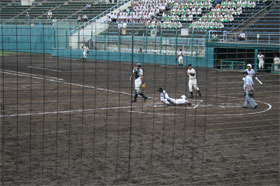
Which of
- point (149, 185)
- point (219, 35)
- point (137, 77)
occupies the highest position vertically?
point (219, 35)

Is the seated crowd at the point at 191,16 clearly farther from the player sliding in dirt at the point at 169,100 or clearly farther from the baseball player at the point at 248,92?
the baseball player at the point at 248,92

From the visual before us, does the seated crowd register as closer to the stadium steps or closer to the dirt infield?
the stadium steps

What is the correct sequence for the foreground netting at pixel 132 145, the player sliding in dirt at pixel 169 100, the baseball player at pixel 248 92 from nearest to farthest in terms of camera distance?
the foreground netting at pixel 132 145
the baseball player at pixel 248 92
the player sliding in dirt at pixel 169 100

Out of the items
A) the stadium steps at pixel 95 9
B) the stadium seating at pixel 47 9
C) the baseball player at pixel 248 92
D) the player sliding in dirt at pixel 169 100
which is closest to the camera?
the baseball player at pixel 248 92

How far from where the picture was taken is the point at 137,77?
17859 mm

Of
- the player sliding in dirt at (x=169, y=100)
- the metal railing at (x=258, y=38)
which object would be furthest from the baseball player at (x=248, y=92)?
the metal railing at (x=258, y=38)

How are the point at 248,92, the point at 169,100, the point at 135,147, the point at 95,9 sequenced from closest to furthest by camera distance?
1. the point at 135,147
2. the point at 248,92
3. the point at 169,100
4. the point at 95,9

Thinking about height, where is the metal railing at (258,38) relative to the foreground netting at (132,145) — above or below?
above

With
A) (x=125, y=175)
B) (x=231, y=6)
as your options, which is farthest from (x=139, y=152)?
(x=231, y=6)

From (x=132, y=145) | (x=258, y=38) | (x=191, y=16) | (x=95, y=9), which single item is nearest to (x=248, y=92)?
(x=132, y=145)

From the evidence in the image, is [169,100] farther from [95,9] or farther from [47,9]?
[95,9]

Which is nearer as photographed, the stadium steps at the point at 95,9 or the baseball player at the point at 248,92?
the baseball player at the point at 248,92

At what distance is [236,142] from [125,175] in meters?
3.75

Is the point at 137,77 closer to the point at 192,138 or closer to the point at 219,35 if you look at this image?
the point at 192,138
